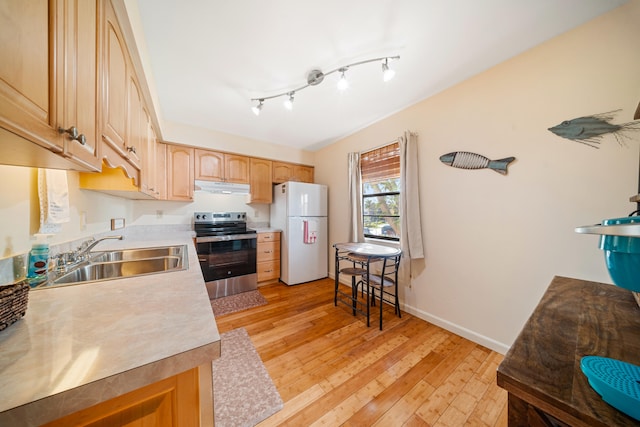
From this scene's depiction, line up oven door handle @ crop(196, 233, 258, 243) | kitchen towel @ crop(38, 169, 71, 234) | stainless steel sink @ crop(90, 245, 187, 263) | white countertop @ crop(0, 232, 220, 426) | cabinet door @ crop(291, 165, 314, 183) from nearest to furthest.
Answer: white countertop @ crop(0, 232, 220, 426) → kitchen towel @ crop(38, 169, 71, 234) → stainless steel sink @ crop(90, 245, 187, 263) → oven door handle @ crop(196, 233, 258, 243) → cabinet door @ crop(291, 165, 314, 183)

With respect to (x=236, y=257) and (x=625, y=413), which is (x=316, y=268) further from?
(x=625, y=413)

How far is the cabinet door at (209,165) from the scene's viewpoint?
3.04m

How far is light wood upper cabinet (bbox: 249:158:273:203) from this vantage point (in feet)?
11.4

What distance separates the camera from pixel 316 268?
3.56 m

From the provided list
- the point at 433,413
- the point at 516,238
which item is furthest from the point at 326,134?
the point at 433,413

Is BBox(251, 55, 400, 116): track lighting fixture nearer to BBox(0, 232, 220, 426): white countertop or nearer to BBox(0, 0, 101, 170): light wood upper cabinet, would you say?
BBox(0, 0, 101, 170): light wood upper cabinet

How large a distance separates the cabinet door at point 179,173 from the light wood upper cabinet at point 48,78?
92.0 inches

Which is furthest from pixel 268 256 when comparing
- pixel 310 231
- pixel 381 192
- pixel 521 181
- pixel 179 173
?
pixel 521 181

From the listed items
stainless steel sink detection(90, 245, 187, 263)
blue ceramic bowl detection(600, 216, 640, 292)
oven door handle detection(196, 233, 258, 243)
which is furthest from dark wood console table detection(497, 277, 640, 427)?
oven door handle detection(196, 233, 258, 243)

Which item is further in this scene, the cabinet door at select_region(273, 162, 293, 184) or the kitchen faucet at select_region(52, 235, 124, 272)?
the cabinet door at select_region(273, 162, 293, 184)

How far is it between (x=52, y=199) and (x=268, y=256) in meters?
2.49

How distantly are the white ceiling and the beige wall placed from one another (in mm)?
192

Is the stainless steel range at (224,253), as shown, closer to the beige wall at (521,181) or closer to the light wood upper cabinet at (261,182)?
the light wood upper cabinet at (261,182)

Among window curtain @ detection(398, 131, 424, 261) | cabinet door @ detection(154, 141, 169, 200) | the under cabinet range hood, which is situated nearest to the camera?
window curtain @ detection(398, 131, 424, 261)
